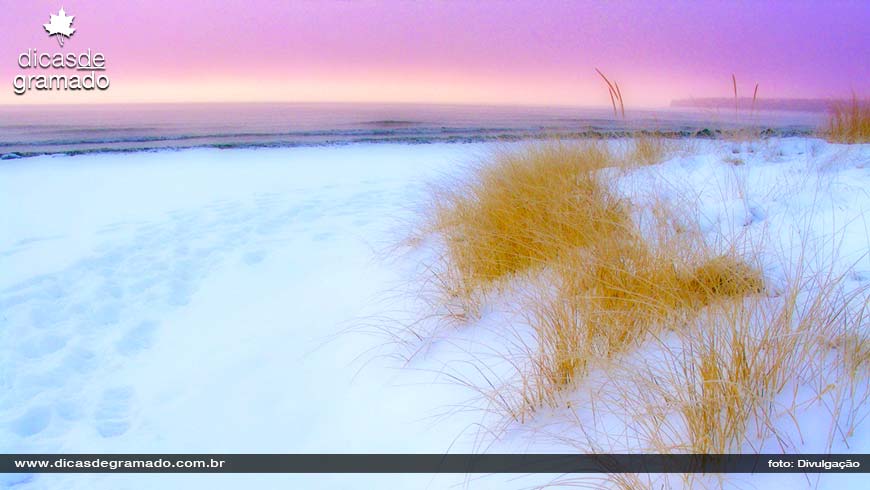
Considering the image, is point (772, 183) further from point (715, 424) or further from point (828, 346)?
point (715, 424)

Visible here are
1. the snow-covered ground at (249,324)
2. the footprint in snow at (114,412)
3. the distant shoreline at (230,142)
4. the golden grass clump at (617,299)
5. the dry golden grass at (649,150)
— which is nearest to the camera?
the golden grass clump at (617,299)

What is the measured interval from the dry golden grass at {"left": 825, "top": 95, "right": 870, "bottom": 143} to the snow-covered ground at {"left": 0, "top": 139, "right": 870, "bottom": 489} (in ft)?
2.85

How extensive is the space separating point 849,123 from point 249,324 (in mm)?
5843

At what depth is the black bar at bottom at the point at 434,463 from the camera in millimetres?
1271

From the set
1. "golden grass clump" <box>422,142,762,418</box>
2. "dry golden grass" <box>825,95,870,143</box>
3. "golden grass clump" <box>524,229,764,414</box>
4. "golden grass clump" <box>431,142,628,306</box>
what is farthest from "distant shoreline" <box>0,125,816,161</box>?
"golden grass clump" <box>524,229,764,414</box>

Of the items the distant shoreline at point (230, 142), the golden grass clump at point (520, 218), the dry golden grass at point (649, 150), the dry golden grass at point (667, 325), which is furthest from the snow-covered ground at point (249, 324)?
the distant shoreline at point (230, 142)

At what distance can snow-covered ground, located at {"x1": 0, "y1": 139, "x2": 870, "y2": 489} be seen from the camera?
6.38 ft

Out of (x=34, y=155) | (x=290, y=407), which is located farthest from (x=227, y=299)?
(x=34, y=155)

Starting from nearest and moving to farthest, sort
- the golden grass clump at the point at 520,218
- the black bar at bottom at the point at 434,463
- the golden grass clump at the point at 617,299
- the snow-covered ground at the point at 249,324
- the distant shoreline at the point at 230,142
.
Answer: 1. the black bar at bottom at the point at 434,463
2. the golden grass clump at the point at 617,299
3. the snow-covered ground at the point at 249,324
4. the golden grass clump at the point at 520,218
5. the distant shoreline at the point at 230,142

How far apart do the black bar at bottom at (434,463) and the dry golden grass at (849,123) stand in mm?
4585

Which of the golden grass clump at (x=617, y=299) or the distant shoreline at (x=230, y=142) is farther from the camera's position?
the distant shoreline at (x=230, y=142)

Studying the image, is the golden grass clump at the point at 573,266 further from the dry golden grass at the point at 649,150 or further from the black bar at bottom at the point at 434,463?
the dry golden grass at the point at 649,150

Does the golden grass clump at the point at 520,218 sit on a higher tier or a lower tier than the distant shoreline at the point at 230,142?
lower

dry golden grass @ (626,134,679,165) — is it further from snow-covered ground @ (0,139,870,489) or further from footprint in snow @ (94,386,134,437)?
footprint in snow @ (94,386,134,437)
